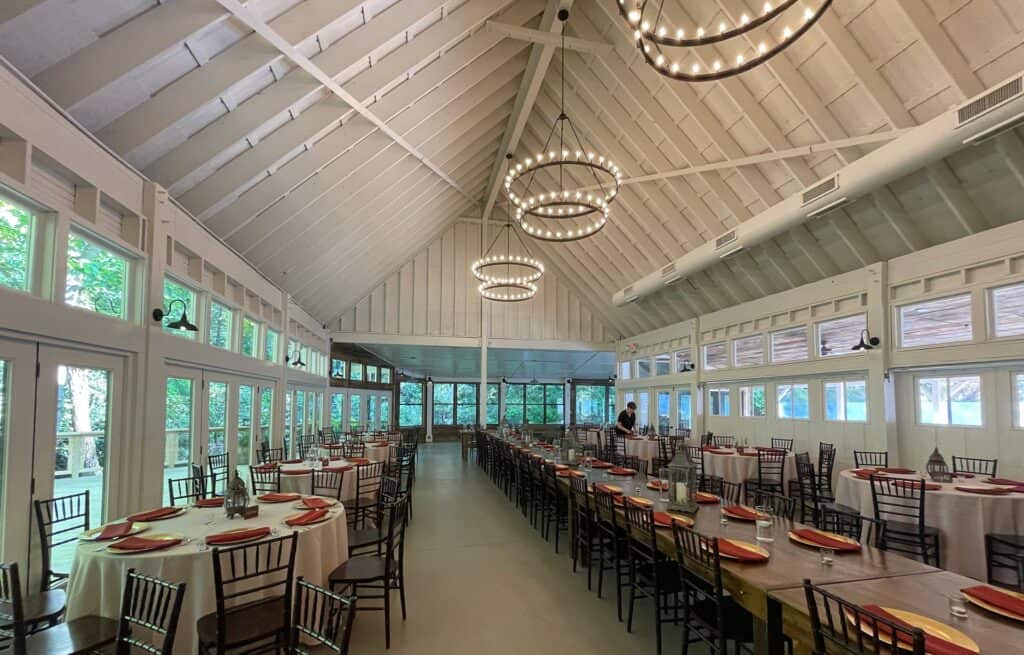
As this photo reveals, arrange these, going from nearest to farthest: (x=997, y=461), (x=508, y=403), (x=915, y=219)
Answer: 1. (x=997, y=461)
2. (x=915, y=219)
3. (x=508, y=403)

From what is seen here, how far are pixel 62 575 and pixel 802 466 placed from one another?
6983 millimetres

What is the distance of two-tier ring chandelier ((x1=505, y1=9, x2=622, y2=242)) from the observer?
A: 6773 mm

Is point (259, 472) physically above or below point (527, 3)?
below

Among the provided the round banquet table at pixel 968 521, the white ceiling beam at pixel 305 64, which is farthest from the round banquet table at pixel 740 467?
the white ceiling beam at pixel 305 64

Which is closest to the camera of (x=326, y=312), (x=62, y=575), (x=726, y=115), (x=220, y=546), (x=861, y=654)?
(x=861, y=654)

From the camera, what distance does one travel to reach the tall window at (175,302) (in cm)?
546

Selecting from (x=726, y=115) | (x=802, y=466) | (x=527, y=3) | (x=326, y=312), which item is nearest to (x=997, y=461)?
(x=802, y=466)

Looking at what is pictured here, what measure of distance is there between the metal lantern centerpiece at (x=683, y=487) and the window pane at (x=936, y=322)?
5263 mm

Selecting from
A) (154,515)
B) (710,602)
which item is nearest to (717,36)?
(710,602)

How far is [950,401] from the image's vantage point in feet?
22.8

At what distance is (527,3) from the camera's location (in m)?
7.69

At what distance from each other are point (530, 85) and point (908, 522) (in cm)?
805

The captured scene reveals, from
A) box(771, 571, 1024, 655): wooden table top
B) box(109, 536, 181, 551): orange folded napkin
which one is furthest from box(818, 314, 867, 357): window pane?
box(109, 536, 181, 551): orange folded napkin

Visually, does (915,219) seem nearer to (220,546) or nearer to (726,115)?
(726,115)
